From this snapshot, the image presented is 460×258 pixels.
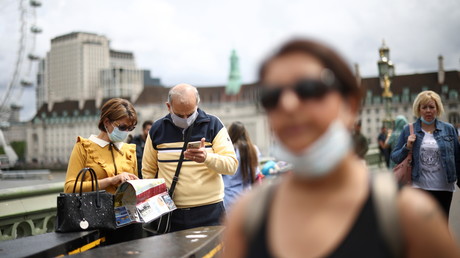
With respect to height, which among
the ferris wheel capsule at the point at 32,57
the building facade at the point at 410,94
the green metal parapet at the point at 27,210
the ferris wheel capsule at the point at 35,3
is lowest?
the green metal parapet at the point at 27,210

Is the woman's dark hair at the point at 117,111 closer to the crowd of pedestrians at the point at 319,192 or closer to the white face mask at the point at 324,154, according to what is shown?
the crowd of pedestrians at the point at 319,192

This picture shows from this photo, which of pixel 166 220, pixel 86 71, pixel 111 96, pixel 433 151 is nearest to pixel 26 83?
pixel 433 151

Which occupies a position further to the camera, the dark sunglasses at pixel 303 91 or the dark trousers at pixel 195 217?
the dark trousers at pixel 195 217

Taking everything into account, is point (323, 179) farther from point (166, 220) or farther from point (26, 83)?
point (26, 83)

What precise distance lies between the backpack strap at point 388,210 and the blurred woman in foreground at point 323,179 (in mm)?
11

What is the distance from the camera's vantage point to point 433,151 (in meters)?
5.45

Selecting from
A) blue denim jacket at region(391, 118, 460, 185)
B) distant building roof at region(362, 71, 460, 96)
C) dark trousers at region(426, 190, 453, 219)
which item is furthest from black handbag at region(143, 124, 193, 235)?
distant building roof at region(362, 71, 460, 96)

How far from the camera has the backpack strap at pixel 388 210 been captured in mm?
1182

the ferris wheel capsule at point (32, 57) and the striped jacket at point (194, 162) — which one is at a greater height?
the ferris wheel capsule at point (32, 57)

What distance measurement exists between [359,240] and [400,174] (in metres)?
4.46

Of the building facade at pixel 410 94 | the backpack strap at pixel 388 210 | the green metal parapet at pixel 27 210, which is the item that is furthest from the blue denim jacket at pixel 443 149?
the building facade at pixel 410 94

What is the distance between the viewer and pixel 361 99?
131cm

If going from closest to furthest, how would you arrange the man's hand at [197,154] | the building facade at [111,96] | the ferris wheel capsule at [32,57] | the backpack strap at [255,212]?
the backpack strap at [255,212] < the man's hand at [197,154] < the ferris wheel capsule at [32,57] < the building facade at [111,96]

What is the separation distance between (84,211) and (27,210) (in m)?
2.16
